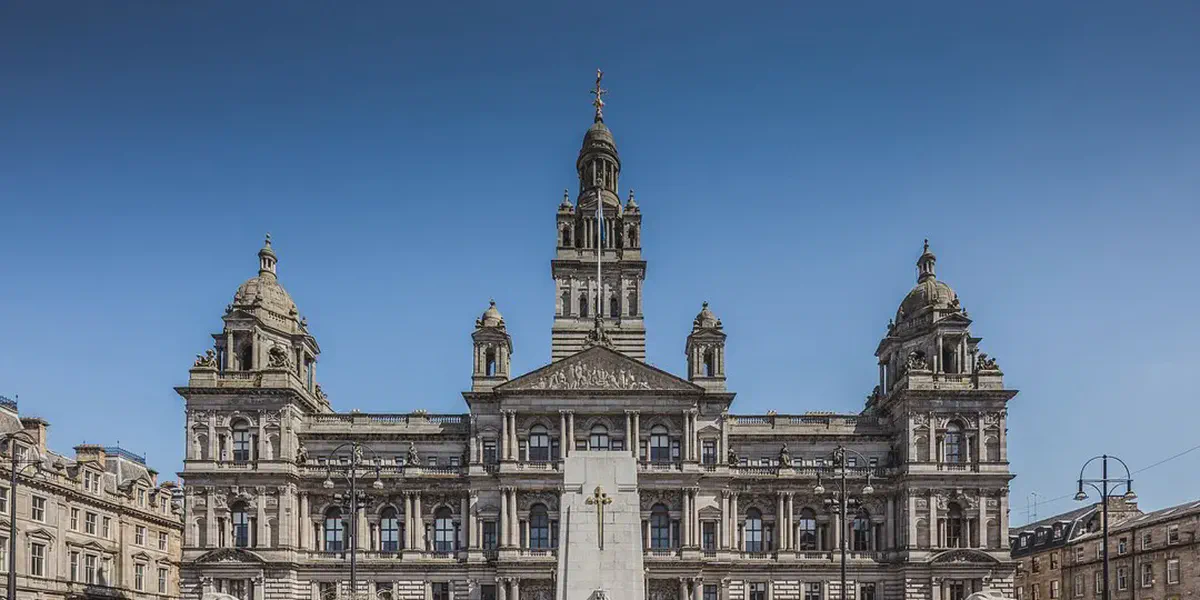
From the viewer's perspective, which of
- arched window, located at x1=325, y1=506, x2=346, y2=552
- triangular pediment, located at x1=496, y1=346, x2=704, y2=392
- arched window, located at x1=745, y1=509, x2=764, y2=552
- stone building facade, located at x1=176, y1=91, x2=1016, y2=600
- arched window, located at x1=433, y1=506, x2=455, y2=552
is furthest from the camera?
arched window, located at x1=745, y1=509, x2=764, y2=552

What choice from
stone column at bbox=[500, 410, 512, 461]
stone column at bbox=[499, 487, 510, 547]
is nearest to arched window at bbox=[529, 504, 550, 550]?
stone column at bbox=[499, 487, 510, 547]

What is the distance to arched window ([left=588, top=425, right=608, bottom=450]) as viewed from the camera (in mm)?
67125

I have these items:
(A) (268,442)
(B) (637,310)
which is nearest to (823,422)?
(B) (637,310)

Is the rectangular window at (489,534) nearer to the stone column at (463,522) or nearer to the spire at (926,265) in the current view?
the stone column at (463,522)

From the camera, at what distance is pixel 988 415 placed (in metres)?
67.2

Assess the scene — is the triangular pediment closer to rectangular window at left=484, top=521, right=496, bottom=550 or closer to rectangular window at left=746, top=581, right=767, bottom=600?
rectangular window at left=484, top=521, right=496, bottom=550

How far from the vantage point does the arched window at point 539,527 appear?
2628 inches

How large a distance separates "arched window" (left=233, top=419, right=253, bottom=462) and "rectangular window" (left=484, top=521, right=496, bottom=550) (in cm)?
1553

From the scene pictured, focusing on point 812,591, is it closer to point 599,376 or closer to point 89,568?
point 599,376

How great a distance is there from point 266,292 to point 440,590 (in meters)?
22.5

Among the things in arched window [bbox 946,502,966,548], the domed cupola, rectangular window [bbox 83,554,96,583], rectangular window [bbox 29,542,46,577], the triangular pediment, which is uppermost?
the domed cupola

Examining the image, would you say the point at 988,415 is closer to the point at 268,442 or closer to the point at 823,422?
the point at 823,422

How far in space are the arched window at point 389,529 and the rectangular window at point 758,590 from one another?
74.7 ft

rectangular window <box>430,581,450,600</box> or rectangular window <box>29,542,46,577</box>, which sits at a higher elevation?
rectangular window <box>29,542,46,577</box>
